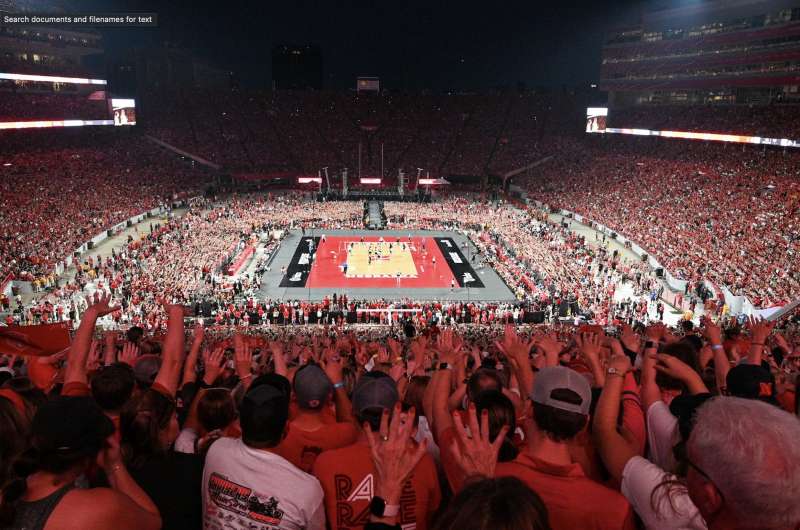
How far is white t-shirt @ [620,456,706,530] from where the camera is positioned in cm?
252

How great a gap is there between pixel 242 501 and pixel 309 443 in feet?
2.91

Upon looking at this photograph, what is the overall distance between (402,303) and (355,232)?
2107cm

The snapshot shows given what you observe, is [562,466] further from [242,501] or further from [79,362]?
[79,362]

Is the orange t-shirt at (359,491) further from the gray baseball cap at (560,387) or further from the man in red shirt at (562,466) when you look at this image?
the gray baseball cap at (560,387)

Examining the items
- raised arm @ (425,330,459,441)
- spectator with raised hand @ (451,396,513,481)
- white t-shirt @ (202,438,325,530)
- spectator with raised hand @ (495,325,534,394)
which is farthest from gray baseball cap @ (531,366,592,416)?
spectator with raised hand @ (495,325,534,394)

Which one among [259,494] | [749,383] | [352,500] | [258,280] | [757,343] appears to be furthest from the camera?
[258,280]

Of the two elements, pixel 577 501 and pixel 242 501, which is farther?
pixel 242 501

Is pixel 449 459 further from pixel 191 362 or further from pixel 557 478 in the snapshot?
pixel 191 362

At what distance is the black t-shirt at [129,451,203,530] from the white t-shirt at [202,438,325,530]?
20 centimetres

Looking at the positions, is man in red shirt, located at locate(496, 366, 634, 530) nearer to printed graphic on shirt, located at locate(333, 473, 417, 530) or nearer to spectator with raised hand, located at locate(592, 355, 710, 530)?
spectator with raised hand, located at locate(592, 355, 710, 530)

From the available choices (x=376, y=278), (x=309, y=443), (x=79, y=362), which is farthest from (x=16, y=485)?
(x=376, y=278)

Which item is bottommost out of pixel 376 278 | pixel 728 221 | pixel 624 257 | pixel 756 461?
pixel 376 278

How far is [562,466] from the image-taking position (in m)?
2.86

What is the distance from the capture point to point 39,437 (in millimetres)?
2604
